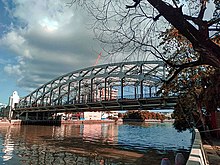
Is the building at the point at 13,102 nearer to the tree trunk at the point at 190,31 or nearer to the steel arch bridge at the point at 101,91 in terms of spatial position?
the steel arch bridge at the point at 101,91

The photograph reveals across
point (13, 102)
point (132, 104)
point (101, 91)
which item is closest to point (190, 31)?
point (132, 104)

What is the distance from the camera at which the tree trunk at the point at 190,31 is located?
4566 mm

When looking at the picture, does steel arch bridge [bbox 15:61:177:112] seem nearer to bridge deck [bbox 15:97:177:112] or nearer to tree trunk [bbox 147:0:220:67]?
bridge deck [bbox 15:97:177:112]

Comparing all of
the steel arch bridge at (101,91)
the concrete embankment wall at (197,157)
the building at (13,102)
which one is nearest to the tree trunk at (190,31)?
the concrete embankment wall at (197,157)

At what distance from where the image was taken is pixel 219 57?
4.47m

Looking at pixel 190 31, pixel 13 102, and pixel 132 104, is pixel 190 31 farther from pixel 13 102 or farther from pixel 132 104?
pixel 13 102

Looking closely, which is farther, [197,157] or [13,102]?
[13,102]

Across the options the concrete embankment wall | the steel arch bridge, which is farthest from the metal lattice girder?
the concrete embankment wall

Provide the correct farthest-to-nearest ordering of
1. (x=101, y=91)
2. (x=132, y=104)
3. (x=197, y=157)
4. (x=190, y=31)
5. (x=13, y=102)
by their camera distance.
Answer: (x=13, y=102)
(x=101, y=91)
(x=132, y=104)
(x=197, y=157)
(x=190, y=31)

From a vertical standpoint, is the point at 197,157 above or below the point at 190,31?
below

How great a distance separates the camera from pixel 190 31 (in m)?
4.65

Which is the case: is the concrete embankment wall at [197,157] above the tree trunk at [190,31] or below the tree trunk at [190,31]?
below

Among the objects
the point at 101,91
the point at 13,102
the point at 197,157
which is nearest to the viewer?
the point at 197,157

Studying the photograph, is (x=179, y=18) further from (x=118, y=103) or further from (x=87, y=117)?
(x=87, y=117)
